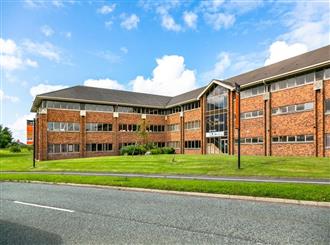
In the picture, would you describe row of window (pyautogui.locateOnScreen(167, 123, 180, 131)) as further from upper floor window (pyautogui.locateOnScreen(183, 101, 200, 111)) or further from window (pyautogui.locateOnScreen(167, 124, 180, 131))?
upper floor window (pyautogui.locateOnScreen(183, 101, 200, 111))

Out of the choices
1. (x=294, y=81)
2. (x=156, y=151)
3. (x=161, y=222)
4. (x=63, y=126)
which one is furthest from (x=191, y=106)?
(x=161, y=222)

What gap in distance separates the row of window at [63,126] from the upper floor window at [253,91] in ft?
79.2

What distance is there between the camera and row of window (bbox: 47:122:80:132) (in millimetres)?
40075

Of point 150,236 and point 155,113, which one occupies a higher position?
point 155,113

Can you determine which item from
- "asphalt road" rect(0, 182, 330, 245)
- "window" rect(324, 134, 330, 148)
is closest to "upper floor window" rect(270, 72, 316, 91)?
"window" rect(324, 134, 330, 148)

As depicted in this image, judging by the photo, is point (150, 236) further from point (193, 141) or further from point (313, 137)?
point (193, 141)

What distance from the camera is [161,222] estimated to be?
6910 mm

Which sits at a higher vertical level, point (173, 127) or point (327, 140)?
point (173, 127)

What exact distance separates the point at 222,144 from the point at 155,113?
619 inches

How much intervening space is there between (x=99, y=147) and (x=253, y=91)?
24334 mm

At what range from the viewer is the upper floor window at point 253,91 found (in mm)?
33231

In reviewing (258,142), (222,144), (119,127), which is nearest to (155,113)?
(119,127)

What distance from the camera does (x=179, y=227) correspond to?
6.44 metres

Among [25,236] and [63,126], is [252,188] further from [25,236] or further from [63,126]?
[63,126]
